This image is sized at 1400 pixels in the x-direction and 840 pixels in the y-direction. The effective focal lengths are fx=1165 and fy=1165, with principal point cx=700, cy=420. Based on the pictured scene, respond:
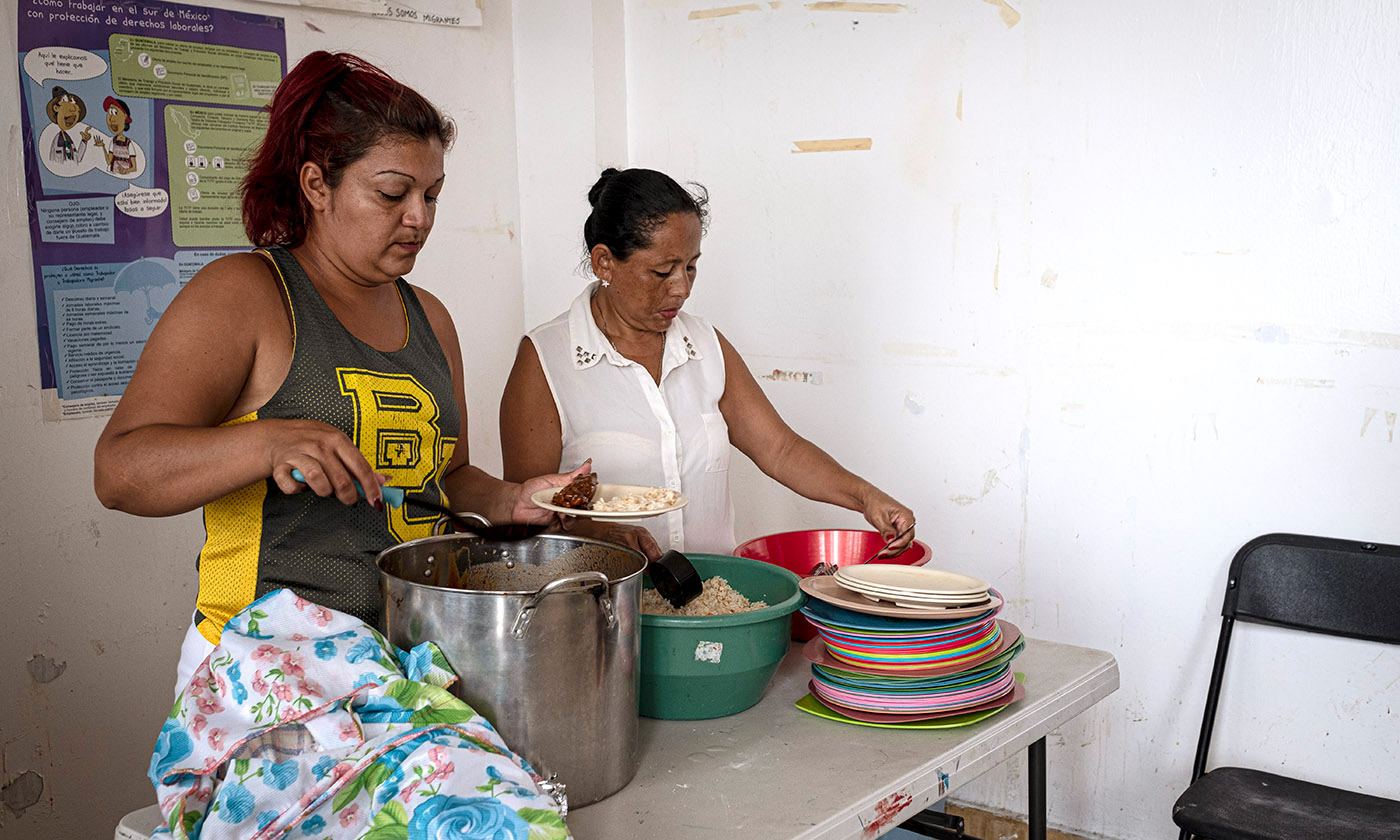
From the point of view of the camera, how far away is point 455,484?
1986mm

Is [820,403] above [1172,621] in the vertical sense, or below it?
above

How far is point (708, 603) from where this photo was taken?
6.09ft

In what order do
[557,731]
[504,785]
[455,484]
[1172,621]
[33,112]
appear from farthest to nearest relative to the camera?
[1172,621] → [33,112] → [455,484] → [557,731] → [504,785]

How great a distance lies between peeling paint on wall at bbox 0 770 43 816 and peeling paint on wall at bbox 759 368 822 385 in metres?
2.20

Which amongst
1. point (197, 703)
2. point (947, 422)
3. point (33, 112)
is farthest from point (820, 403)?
point (197, 703)

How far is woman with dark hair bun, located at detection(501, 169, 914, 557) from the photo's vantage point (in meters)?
2.42

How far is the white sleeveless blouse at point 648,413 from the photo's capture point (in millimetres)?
2457

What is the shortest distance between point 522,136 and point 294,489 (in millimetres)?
2701

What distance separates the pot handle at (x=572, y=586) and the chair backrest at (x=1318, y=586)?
193 cm

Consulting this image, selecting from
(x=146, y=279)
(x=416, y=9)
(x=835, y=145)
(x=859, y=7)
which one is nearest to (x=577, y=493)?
(x=146, y=279)

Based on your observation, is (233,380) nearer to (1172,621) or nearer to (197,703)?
(197,703)

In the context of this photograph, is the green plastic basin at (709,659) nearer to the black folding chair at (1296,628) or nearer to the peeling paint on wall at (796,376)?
the black folding chair at (1296,628)

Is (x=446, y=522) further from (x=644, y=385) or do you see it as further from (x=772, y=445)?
Result: (x=772, y=445)

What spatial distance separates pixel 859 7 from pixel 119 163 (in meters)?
1.99
